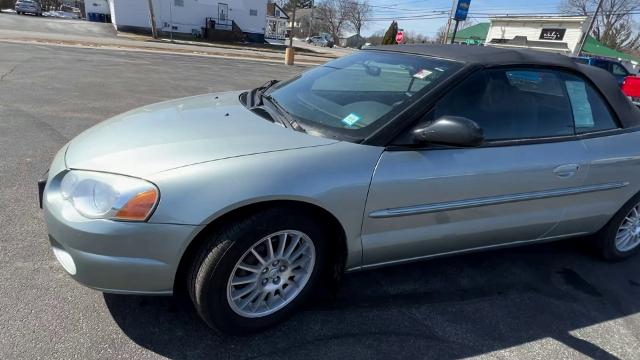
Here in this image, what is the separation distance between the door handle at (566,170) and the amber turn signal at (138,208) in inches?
93.9

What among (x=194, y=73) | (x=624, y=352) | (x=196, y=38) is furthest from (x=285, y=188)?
(x=196, y=38)

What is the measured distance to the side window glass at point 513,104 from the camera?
2504 mm

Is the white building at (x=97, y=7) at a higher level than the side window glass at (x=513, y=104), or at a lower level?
lower

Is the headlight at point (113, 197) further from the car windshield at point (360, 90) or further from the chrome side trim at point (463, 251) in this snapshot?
the chrome side trim at point (463, 251)

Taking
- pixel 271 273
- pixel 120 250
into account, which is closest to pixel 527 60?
pixel 271 273

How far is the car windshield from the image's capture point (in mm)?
2383

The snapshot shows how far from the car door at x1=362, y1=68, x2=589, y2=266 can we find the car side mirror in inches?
3.6

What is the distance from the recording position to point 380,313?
2.50m

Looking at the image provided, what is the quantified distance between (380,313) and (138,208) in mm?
1513

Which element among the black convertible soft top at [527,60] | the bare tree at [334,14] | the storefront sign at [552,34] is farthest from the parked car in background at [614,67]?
the bare tree at [334,14]

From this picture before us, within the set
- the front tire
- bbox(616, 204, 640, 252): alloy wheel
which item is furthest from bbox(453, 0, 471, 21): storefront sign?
the front tire

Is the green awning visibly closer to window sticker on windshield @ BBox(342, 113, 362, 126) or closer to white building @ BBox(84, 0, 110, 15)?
white building @ BBox(84, 0, 110, 15)

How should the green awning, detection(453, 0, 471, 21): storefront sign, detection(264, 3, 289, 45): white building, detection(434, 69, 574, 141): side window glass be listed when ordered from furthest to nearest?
detection(264, 3, 289, 45): white building → the green awning → detection(453, 0, 471, 21): storefront sign → detection(434, 69, 574, 141): side window glass

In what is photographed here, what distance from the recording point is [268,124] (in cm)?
242
